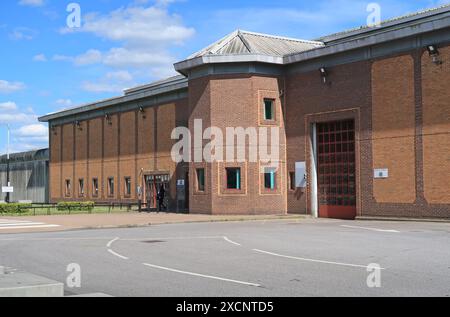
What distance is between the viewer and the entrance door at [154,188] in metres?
45.0

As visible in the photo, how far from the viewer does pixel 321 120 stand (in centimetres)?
3438

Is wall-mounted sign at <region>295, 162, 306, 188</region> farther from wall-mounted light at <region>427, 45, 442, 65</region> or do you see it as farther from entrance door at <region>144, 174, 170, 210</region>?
entrance door at <region>144, 174, 170, 210</region>

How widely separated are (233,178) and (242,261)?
2176 cm

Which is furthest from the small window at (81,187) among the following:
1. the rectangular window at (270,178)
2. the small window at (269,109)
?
the small window at (269,109)

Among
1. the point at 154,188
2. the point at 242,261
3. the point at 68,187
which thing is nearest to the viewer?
the point at 242,261

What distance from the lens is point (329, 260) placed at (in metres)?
14.6

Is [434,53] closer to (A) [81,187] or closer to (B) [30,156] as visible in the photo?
(A) [81,187]

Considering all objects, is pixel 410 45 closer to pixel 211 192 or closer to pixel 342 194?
pixel 342 194

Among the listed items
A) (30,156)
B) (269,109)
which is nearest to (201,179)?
(269,109)

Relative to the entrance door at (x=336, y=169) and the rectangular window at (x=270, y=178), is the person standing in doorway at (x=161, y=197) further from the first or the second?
the entrance door at (x=336, y=169)

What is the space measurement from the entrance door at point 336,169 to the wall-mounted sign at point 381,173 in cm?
196

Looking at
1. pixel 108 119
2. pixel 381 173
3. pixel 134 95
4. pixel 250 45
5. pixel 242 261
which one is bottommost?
pixel 242 261

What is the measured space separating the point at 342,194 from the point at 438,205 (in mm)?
6682
